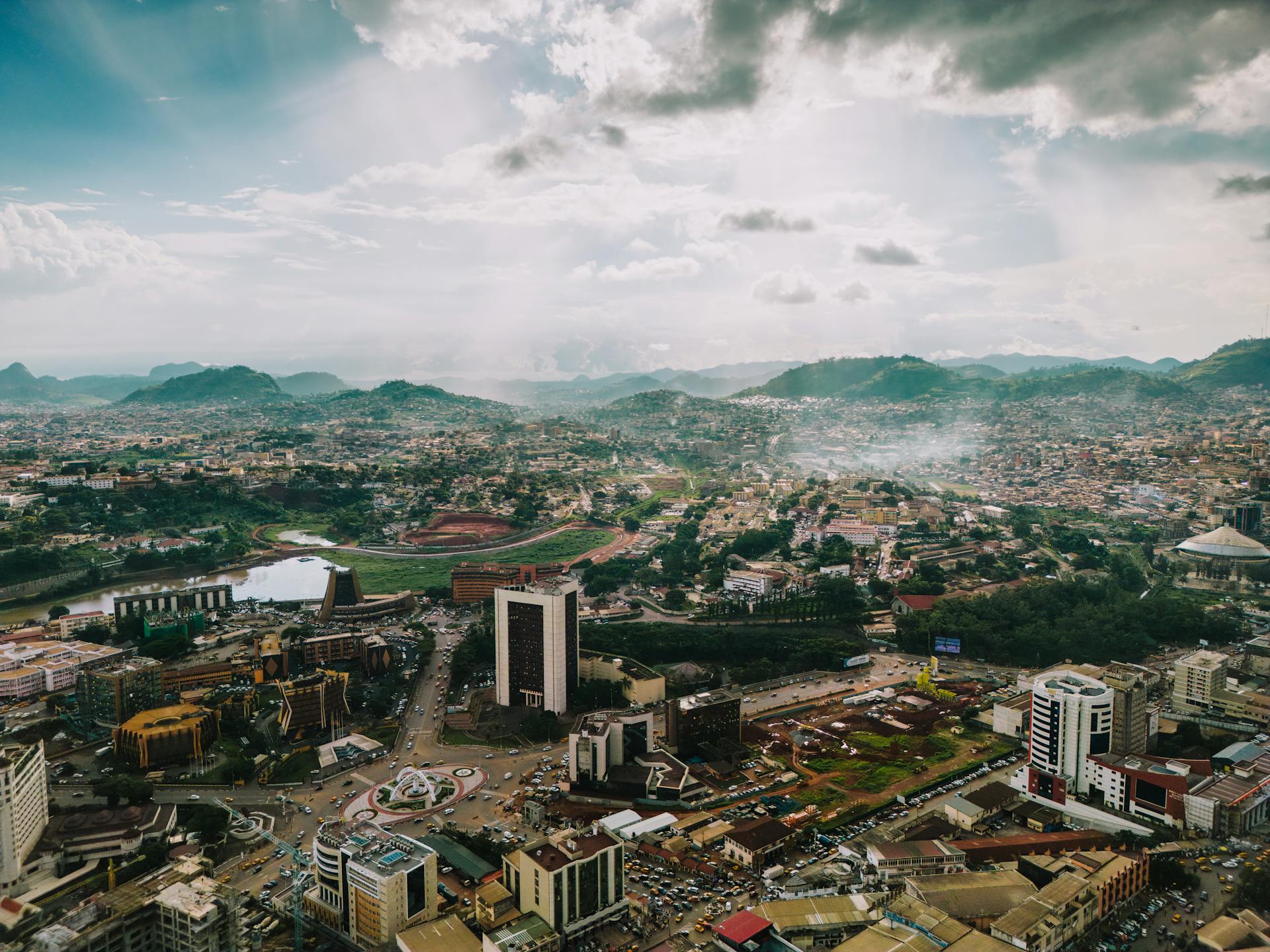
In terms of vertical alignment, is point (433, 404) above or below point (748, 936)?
above

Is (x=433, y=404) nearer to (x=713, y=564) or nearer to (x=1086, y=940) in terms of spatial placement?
(x=713, y=564)

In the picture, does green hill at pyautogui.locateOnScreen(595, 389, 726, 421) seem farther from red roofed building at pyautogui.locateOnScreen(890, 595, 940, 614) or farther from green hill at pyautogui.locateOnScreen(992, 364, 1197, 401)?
red roofed building at pyautogui.locateOnScreen(890, 595, 940, 614)

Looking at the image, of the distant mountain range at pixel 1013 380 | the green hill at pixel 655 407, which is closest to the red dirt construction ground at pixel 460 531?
the green hill at pixel 655 407

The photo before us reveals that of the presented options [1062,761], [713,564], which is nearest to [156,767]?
[1062,761]

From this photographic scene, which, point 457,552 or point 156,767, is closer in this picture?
point 156,767

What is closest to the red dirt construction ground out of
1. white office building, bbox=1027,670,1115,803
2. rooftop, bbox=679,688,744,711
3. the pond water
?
the pond water

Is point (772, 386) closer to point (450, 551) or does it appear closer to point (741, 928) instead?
point (450, 551)

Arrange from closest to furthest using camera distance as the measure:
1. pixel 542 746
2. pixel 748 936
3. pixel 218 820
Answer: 1. pixel 748 936
2. pixel 218 820
3. pixel 542 746
